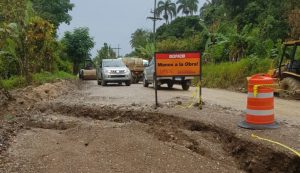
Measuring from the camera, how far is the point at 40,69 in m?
29.6

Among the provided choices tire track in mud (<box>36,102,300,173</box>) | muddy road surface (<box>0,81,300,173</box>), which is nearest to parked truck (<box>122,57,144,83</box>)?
tire track in mud (<box>36,102,300,173</box>)

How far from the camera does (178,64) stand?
13.8 metres

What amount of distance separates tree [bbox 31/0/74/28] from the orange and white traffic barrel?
4174 centimetres

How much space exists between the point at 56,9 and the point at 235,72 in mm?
31329

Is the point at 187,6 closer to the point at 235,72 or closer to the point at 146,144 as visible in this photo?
the point at 235,72

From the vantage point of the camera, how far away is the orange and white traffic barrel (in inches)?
383

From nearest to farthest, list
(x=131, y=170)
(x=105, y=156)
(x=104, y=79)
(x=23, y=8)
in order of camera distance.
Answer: (x=131, y=170), (x=105, y=156), (x=23, y=8), (x=104, y=79)

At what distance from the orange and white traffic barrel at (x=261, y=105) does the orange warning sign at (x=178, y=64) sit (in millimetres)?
3977

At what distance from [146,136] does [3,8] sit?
13.7 metres

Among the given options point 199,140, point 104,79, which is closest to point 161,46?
point 104,79

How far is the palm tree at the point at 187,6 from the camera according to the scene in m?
119

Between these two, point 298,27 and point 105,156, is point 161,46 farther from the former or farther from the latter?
point 105,156

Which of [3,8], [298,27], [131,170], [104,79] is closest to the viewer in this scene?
[131,170]

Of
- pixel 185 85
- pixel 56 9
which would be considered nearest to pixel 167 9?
pixel 56 9
